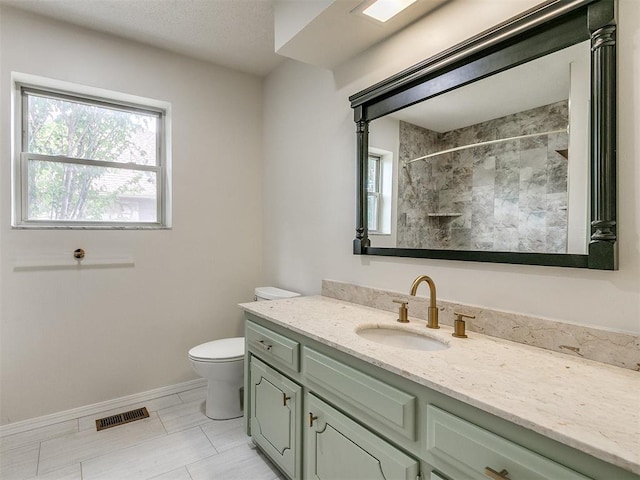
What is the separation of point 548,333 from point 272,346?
114 cm

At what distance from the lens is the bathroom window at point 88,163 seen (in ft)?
7.29

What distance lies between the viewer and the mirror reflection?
1166 millimetres

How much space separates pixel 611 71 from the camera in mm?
1073

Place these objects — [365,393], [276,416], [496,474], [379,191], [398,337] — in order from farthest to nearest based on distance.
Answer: [379,191]
[276,416]
[398,337]
[365,393]
[496,474]

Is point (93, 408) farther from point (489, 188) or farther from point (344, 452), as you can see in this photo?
point (489, 188)

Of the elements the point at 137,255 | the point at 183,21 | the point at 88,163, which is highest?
the point at 183,21

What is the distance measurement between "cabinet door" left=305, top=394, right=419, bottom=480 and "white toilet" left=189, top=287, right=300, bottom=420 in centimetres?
89

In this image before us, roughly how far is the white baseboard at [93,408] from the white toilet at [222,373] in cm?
42

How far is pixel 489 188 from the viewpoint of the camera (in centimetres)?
139

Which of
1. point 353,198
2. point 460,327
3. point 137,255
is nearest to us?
point 460,327

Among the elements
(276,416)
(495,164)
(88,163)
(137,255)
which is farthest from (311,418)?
(88,163)

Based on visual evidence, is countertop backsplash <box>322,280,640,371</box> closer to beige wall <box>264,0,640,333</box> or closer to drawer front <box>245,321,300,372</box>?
beige wall <box>264,0,640,333</box>

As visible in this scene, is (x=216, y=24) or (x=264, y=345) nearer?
(x=264, y=345)

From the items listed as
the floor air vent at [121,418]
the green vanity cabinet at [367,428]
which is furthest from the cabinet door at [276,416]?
the floor air vent at [121,418]
